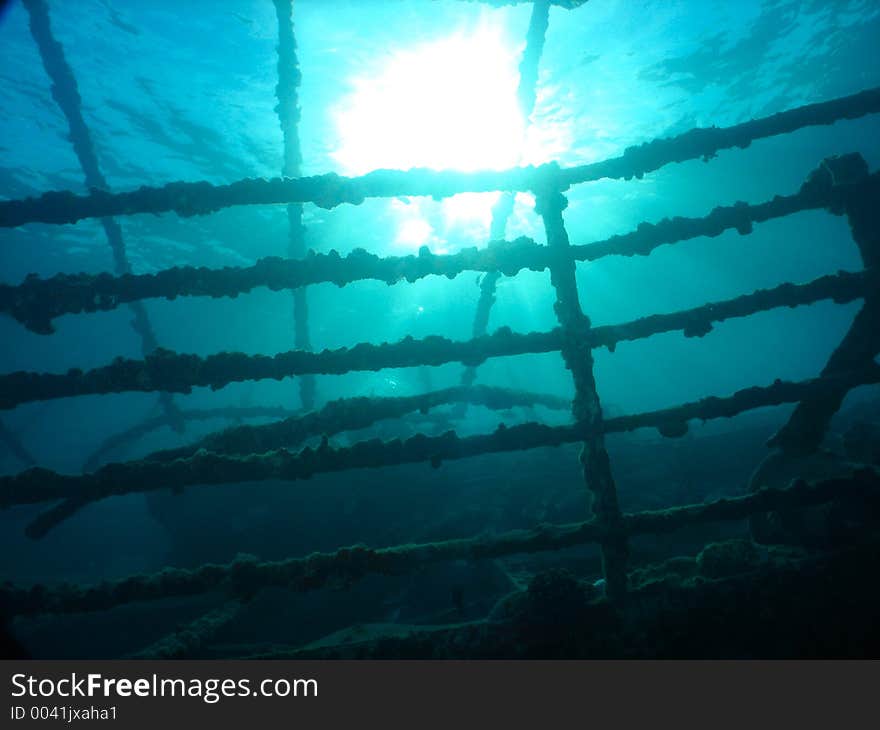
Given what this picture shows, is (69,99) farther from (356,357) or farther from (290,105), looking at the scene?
(356,357)

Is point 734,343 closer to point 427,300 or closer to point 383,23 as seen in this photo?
point 427,300

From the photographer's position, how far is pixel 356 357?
120 inches

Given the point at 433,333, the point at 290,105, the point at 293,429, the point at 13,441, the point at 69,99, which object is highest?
the point at 69,99

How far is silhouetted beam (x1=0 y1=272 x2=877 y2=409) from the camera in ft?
9.57

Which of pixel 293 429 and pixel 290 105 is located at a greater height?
pixel 290 105

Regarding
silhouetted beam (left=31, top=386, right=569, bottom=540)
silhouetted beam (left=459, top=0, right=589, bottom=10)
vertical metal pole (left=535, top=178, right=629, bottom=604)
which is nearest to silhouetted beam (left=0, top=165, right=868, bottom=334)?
vertical metal pole (left=535, top=178, right=629, bottom=604)

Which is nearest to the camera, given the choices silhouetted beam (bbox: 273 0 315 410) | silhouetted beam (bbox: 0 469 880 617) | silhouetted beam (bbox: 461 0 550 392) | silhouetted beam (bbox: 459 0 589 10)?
silhouetted beam (bbox: 0 469 880 617)

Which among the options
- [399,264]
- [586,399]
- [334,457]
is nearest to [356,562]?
[334,457]

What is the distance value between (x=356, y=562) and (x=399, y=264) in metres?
1.98

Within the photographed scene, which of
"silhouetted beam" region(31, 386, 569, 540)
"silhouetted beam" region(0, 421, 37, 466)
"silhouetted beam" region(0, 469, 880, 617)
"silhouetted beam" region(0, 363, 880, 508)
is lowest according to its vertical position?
"silhouetted beam" region(0, 469, 880, 617)

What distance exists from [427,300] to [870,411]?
2682cm

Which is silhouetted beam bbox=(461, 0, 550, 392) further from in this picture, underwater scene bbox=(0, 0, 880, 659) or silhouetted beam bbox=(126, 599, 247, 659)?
silhouetted beam bbox=(126, 599, 247, 659)

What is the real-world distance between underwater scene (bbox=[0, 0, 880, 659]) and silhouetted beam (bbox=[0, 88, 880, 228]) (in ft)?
0.07
